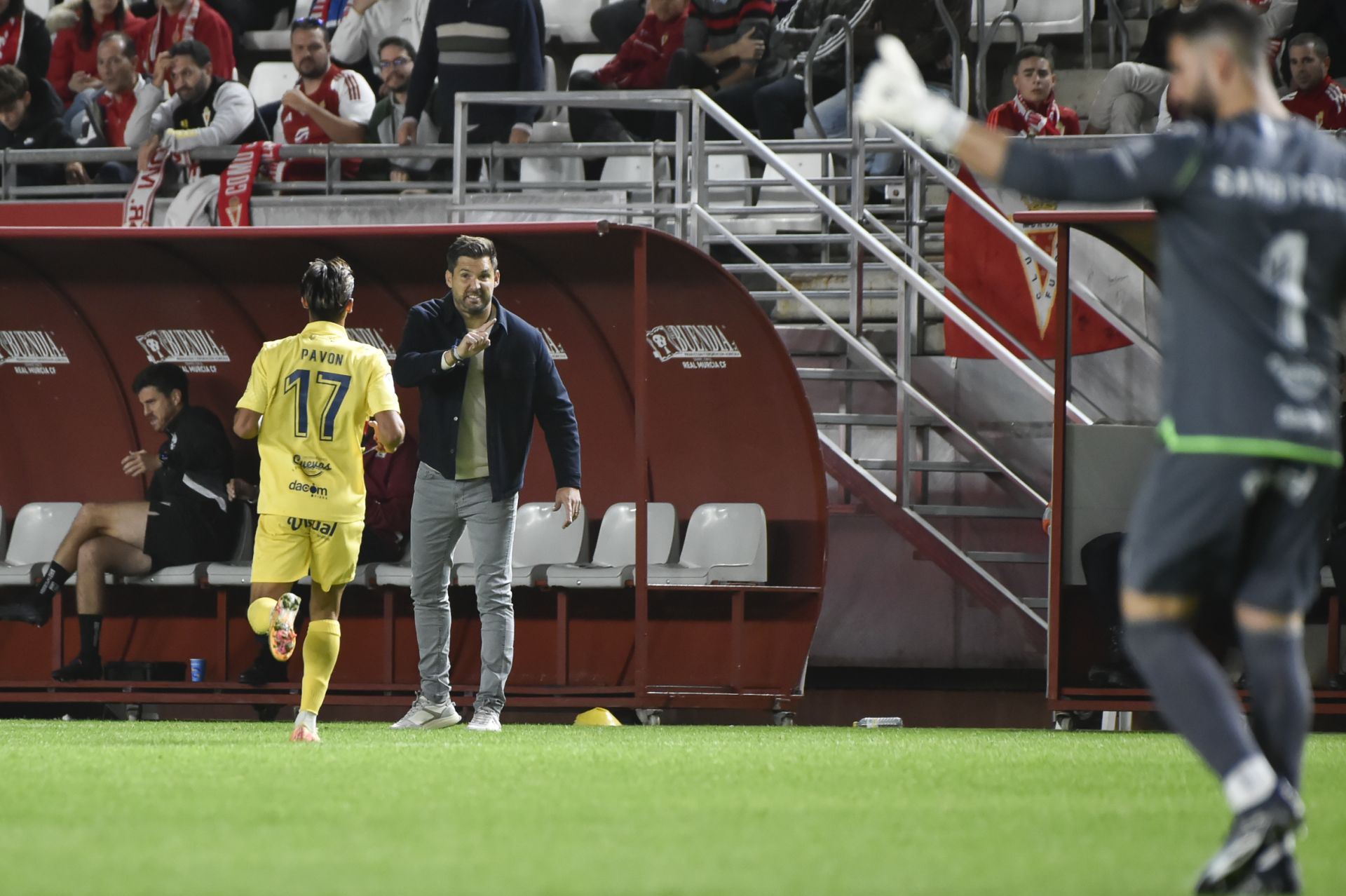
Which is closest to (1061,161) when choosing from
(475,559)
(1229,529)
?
(1229,529)

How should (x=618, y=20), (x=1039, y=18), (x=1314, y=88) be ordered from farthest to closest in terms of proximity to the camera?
(x=618, y=20), (x=1039, y=18), (x=1314, y=88)

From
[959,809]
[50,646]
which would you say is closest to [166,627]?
[50,646]

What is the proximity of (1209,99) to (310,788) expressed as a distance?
11.5 feet

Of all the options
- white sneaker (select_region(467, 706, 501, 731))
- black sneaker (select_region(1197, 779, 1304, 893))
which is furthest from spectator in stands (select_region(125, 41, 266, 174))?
black sneaker (select_region(1197, 779, 1304, 893))

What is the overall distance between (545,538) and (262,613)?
3.71 meters

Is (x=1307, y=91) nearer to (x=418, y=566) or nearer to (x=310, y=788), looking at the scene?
(x=418, y=566)

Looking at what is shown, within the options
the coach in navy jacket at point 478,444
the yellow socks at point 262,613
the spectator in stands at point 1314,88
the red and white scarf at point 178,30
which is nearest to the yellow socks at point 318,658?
the yellow socks at point 262,613

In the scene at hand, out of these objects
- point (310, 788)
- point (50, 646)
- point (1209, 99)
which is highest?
point (1209, 99)

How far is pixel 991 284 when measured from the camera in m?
12.3

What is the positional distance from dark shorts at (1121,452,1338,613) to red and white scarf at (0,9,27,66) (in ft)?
48.6

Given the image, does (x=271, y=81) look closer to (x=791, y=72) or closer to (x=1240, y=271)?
(x=791, y=72)

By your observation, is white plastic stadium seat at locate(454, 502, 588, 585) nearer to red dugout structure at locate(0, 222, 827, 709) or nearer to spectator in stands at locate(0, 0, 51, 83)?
red dugout structure at locate(0, 222, 827, 709)

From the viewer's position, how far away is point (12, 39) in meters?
17.3

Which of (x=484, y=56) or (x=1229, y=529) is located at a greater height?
(x=484, y=56)
